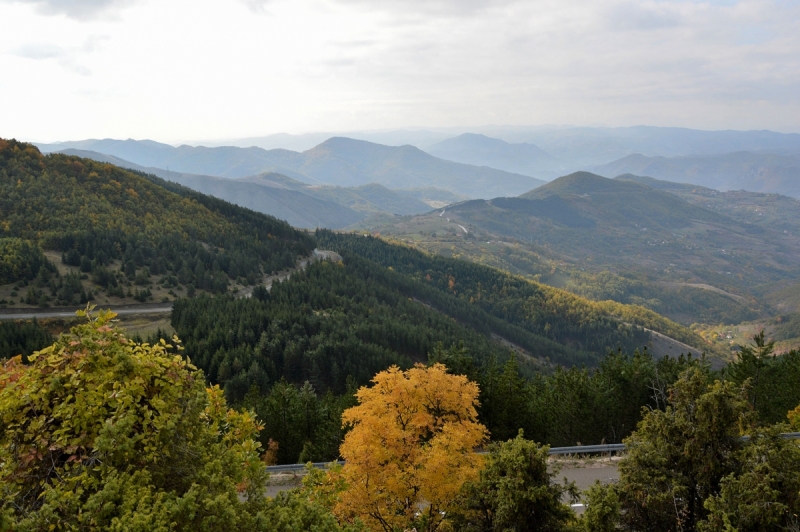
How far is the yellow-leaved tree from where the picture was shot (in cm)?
1909

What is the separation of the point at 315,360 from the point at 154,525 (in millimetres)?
83101

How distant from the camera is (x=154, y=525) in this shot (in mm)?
8672

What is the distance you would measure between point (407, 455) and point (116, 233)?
14119cm

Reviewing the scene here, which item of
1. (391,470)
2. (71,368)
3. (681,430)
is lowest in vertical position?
(391,470)

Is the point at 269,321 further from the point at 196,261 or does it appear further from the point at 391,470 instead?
the point at 391,470

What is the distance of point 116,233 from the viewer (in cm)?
13288

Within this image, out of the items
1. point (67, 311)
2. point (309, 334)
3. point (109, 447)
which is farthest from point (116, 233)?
point (109, 447)

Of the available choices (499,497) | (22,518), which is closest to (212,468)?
(22,518)

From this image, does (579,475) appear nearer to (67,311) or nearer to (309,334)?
(309,334)

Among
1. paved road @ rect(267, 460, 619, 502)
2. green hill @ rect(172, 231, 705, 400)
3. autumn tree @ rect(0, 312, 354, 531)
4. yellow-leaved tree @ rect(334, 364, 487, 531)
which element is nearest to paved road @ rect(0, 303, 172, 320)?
green hill @ rect(172, 231, 705, 400)

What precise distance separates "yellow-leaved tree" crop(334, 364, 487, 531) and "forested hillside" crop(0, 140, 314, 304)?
106 metres

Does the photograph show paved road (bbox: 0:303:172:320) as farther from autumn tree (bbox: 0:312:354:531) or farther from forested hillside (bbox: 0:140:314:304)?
autumn tree (bbox: 0:312:354:531)

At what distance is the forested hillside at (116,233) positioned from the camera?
11069cm

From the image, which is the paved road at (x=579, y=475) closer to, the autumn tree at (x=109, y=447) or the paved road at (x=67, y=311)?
the autumn tree at (x=109, y=447)
